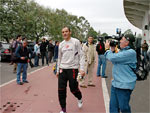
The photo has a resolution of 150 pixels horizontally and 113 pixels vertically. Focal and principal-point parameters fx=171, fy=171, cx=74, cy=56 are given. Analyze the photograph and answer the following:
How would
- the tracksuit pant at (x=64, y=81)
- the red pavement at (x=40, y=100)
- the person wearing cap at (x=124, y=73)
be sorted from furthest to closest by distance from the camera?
the red pavement at (x=40, y=100), the tracksuit pant at (x=64, y=81), the person wearing cap at (x=124, y=73)

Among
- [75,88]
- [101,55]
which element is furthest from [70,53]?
[101,55]

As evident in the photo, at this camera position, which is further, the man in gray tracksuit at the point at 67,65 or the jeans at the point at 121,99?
the man in gray tracksuit at the point at 67,65

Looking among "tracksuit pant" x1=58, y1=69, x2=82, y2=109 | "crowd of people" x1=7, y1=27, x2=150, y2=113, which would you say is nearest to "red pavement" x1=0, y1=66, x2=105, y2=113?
"crowd of people" x1=7, y1=27, x2=150, y2=113

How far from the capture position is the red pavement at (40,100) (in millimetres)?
3975

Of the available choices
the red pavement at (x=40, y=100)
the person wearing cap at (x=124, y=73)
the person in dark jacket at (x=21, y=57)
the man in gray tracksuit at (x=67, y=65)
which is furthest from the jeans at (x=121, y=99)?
the person in dark jacket at (x=21, y=57)

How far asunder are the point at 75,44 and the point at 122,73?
1.33 meters

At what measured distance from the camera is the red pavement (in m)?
Result: 3.97

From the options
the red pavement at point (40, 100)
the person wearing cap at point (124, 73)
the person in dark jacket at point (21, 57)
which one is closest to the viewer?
the person wearing cap at point (124, 73)

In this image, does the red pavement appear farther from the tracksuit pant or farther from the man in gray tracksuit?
the man in gray tracksuit

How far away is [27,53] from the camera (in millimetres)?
6512

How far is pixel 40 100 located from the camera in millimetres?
4590

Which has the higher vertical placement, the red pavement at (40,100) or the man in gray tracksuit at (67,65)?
the man in gray tracksuit at (67,65)

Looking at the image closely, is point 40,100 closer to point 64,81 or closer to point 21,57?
point 64,81

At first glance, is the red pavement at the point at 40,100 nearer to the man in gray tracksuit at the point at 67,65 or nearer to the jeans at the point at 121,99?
the man in gray tracksuit at the point at 67,65
